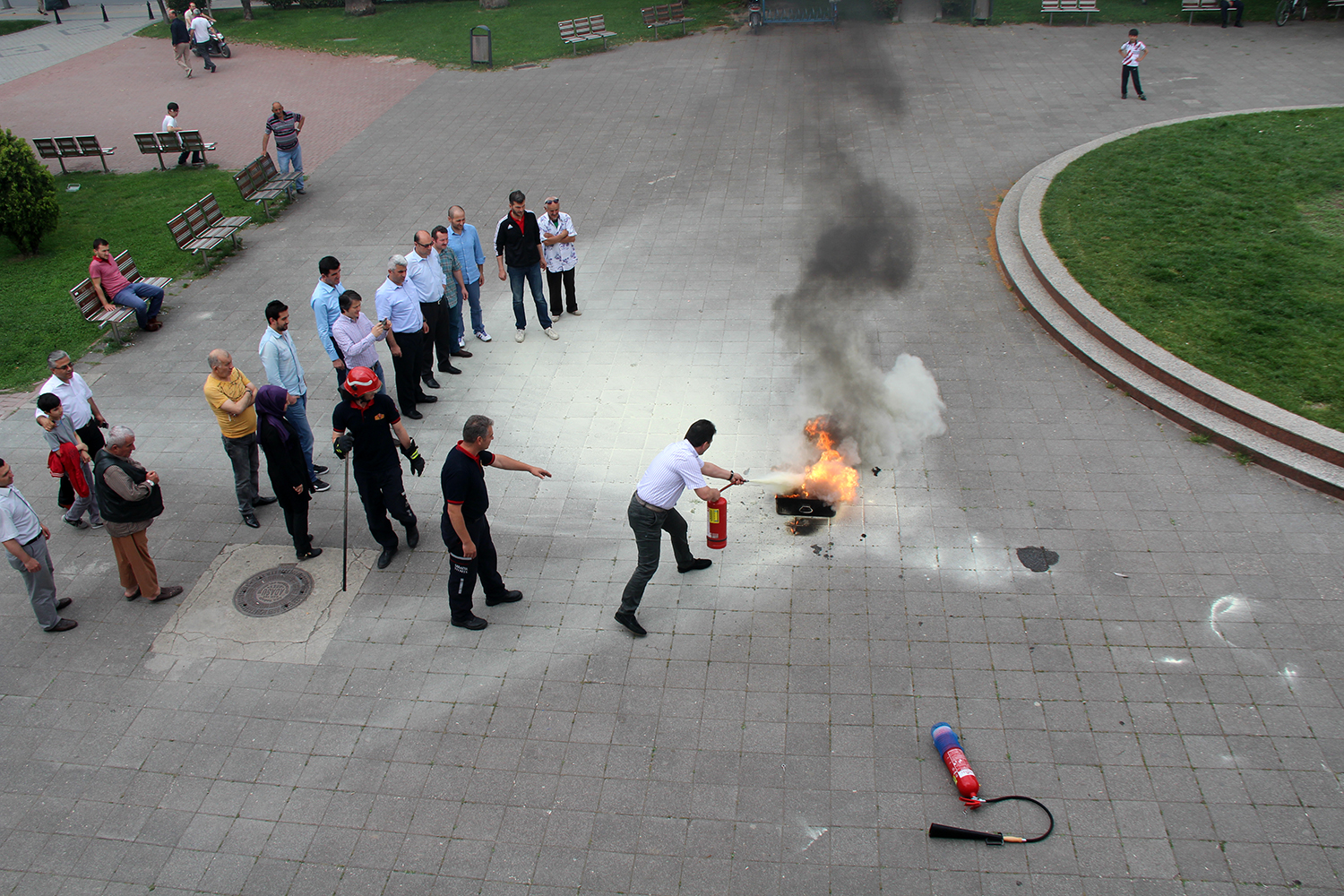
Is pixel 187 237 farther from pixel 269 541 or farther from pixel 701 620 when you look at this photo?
pixel 701 620

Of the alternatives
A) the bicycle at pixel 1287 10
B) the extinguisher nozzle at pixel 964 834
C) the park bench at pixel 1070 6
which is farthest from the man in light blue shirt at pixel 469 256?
the bicycle at pixel 1287 10

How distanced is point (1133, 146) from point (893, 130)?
4.11 metres

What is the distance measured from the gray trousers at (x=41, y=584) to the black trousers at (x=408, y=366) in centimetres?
351

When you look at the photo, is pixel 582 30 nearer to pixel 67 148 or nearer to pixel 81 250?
pixel 67 148

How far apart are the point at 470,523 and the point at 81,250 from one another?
37.0 feet

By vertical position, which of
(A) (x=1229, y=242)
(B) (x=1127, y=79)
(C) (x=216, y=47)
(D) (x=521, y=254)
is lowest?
(A) (x=1229, y=242)

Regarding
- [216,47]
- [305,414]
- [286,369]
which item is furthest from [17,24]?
[286,369]

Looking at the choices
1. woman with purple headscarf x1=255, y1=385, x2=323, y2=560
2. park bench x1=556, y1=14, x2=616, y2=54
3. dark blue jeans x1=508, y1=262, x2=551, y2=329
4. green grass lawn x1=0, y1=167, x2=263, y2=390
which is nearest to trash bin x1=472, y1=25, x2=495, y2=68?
park bench x1=556, y1=14, x2=616, y2=54

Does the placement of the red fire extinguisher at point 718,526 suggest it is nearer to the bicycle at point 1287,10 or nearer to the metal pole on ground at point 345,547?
the metal pole on ground at point 345,547

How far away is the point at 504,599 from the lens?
705cm

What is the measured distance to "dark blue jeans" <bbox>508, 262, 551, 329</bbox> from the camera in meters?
10.6

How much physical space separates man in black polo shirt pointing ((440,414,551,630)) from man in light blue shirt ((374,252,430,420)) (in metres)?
3.00

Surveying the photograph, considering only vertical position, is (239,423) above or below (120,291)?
below

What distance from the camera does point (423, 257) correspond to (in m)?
9.40
